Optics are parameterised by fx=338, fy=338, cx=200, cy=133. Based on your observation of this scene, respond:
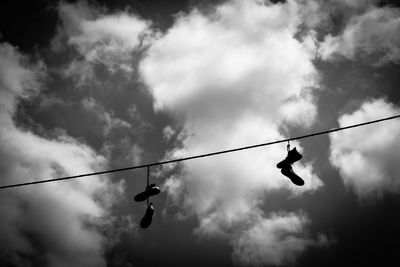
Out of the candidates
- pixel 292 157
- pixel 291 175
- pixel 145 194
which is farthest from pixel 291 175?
pixel 145 194

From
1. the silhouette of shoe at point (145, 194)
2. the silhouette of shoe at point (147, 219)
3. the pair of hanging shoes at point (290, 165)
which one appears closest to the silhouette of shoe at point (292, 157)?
the pair of hanging shoes at point (290, 165)

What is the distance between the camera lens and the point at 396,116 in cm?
625

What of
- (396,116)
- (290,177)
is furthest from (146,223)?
(396,116)

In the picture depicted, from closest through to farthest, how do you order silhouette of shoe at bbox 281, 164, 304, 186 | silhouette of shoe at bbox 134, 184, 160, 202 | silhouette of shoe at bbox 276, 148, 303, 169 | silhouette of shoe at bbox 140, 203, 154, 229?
silhouette of shoe at bbox 276, 148, 303, 169
silhouette of shoe at bbox 281, 164, 304, 186
silhouette of shoe at bbox 134, 184, 160, 202
silhouette of shoe at bbox 140, 203, 154, 229

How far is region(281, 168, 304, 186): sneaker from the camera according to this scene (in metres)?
8.53

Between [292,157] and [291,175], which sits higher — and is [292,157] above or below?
above

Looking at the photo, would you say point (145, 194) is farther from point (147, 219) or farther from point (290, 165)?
point (290, 165)

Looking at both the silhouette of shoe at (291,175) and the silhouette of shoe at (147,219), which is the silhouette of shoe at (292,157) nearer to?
the silhouette of shoe at (291,175)

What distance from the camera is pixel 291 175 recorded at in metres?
8.62

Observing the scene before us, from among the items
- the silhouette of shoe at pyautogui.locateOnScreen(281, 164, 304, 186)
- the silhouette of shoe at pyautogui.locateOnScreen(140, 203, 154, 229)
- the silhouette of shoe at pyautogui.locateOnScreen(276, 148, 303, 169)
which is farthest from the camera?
the silhouette of shoe at pyautogui.locateOnScreen(140, 203, 154, 229)

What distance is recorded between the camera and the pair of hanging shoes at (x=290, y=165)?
8281mm

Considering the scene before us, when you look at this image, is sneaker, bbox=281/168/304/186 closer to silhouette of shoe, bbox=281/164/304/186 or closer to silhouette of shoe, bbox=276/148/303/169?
silhouette of shoe, bbox=281/164/304/186

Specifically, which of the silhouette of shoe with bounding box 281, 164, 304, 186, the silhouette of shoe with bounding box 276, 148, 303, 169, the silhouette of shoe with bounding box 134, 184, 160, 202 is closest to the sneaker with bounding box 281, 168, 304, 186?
the silhouette of shoe with bounding box 281, 164, 304, 186

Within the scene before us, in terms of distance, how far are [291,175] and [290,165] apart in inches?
13.0
